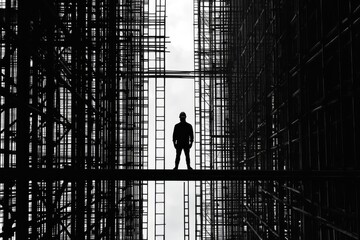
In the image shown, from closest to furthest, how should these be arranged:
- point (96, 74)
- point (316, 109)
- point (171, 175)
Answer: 1. point (171, 175)
2. point (316, 109)
3. point (96, 74)

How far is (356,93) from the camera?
7.84 meters

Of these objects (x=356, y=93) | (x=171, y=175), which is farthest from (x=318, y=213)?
(x=171, y=175)

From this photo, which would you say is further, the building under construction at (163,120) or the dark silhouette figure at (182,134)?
the dark silhouette figure at (182,134)

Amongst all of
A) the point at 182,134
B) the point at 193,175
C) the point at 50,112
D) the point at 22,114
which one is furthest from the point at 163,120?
the point at 22,114

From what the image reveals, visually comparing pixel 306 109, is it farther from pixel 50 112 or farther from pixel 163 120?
pixel 163 120

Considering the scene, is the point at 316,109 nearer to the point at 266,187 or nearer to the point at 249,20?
the point at 266,187

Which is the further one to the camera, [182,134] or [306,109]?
[306,109]

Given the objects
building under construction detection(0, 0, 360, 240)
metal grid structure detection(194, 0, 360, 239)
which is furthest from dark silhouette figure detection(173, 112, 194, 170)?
metal grid structure detection(194, 0, 360, 239)

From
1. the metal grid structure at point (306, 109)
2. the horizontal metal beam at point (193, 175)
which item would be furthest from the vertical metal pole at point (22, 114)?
the metal grid structure at point (306, 109)

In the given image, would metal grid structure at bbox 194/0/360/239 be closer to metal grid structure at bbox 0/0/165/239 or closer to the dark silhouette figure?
the dark silhouette figure

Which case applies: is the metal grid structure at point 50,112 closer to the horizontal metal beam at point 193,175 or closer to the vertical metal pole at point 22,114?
the vertical metal pole at point 22,114

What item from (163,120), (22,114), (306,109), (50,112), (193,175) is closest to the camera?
(22,114)

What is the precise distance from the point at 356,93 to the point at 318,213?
4050 millimetres

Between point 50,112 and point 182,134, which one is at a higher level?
point 50,112
